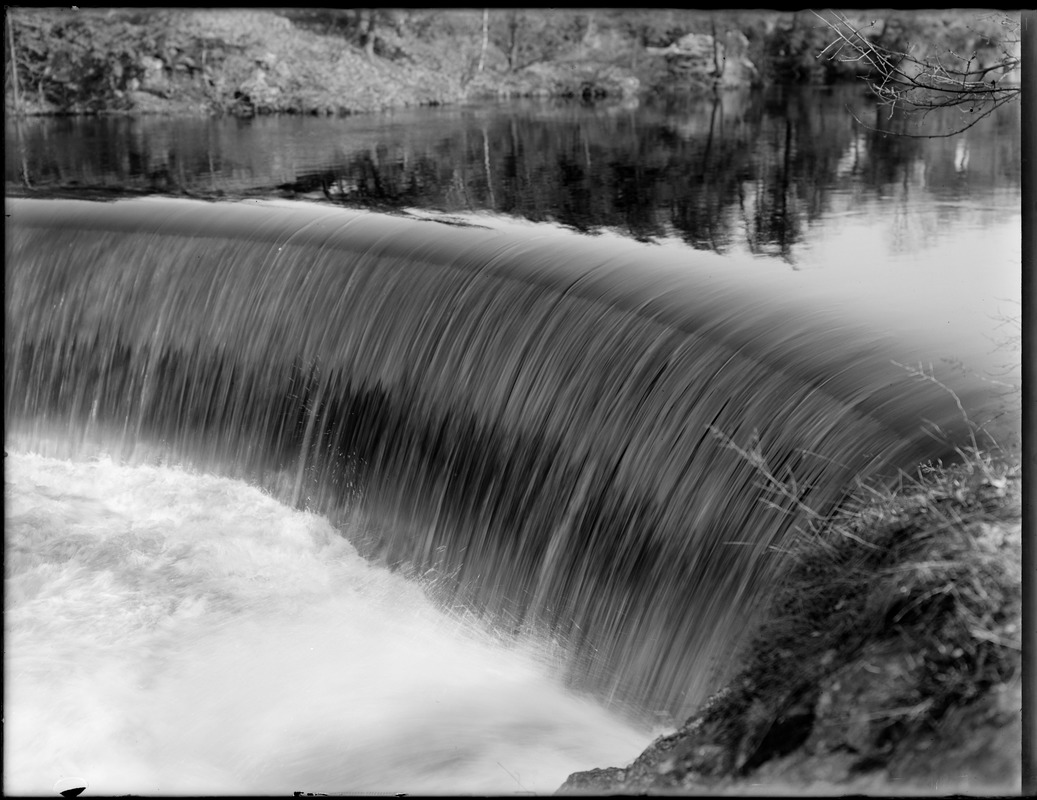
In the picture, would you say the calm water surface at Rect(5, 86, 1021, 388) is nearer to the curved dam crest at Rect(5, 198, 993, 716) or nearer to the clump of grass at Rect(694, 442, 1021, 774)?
the curved dam crest at Rect(5, 198, 993, 716)

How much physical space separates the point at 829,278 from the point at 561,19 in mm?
17293

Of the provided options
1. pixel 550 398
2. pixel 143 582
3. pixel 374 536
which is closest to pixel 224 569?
pixel 143 582

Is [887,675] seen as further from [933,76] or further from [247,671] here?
[247,671]

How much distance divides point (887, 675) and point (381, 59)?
20.4 meters

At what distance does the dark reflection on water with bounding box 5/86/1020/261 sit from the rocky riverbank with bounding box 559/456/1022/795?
4.49 m

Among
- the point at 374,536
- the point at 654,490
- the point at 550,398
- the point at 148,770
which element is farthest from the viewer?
the point at 374,536

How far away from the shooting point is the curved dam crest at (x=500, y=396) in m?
4.71

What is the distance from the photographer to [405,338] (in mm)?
6844

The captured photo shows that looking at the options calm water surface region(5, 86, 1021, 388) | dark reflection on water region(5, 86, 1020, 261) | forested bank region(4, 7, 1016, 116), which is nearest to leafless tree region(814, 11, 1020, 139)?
calm water surface region(5, 86, 1021, 388)

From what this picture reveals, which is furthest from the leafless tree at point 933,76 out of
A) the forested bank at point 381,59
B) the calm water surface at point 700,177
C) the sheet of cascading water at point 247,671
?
the forested bank at point 381,59

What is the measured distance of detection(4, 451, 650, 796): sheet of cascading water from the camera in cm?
463

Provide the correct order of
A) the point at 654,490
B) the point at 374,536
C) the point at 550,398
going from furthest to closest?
1. the point at 374,536
2. the point at 550,398
3. the point at 654,490

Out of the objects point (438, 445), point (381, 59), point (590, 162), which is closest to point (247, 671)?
point (438, 445)

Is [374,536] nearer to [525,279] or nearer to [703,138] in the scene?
[525,279]
